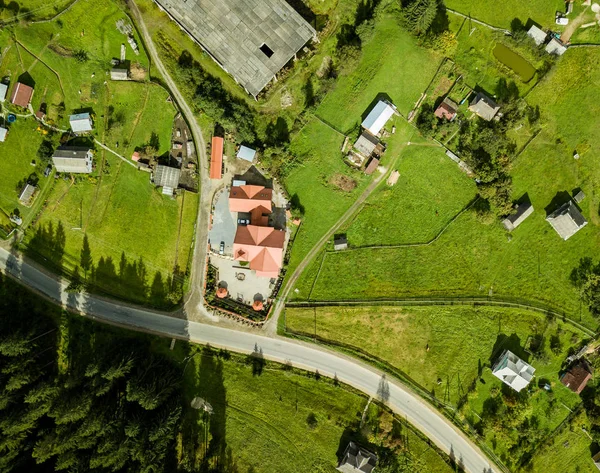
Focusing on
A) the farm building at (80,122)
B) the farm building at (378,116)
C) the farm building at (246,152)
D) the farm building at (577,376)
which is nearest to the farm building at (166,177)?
the farm building at (246,152)

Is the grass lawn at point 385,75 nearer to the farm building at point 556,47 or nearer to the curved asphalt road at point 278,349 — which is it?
the farm building at point 556,47

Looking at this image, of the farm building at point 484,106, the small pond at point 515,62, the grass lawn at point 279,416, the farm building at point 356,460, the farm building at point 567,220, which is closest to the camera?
the farm building at point 484,106

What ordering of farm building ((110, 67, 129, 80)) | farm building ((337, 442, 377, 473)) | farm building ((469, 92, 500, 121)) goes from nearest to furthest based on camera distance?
1. farm building ((469, 92, 500, 121))
2. farm building ((337, 442, 377, 473))
3. farm building ((110, 67, 129, 80))

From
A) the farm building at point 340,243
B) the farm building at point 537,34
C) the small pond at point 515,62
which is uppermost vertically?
the farm building at point 537,34

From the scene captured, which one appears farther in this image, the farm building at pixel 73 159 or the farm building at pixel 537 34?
the farm building at pixel 73 159

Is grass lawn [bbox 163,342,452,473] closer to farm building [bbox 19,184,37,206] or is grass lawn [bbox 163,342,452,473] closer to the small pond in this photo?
farm building [bbox 19,184,37,206]

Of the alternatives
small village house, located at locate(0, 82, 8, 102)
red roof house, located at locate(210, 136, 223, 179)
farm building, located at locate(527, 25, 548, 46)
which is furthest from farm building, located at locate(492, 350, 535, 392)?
small village house, located at locate(0, 82, 8, 102)
